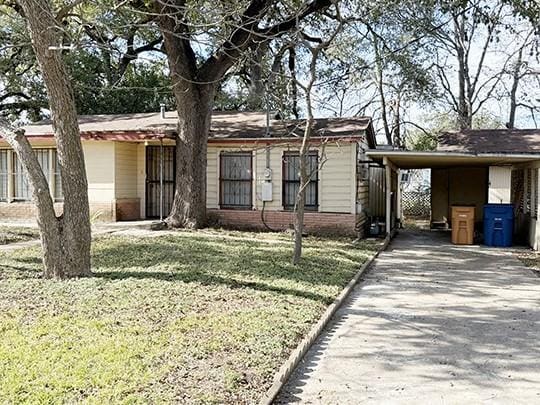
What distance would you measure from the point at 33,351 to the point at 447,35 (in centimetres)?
2750

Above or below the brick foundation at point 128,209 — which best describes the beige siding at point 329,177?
above

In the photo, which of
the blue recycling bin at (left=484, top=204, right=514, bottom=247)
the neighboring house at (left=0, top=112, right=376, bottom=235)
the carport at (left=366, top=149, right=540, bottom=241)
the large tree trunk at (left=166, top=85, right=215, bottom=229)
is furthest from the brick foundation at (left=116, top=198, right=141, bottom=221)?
the blue recycling bin at (left=484, top=204, right=514, bottom=247)

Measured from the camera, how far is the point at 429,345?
511 cm

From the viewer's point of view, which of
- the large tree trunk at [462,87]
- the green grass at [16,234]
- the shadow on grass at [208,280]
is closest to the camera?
the shadow on grass at [208,280]

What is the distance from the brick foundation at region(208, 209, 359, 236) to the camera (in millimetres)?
13898

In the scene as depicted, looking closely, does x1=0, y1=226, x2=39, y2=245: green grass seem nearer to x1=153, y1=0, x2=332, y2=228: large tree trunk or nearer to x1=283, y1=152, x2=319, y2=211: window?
x1=153, y1=0, x2=332, y2=228: large tree trunk

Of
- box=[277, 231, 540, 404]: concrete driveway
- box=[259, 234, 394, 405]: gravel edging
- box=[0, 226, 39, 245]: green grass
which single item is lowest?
box=[277, 231, 540, 404]: concrete driveway

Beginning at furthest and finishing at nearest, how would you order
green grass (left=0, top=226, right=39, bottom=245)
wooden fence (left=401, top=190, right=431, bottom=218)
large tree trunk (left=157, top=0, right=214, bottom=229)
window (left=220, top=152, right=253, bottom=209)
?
wooden fence (left=401, top=190, right=431, bottom=218) < window (left=220, top=152, right=253, bottom=209) < large tree trunk (left=157, top=0, right=214, bottom=229) < green grass (left=0, top=226, right=39, bottom=245)

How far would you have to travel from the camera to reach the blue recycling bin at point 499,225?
1330 centimetres

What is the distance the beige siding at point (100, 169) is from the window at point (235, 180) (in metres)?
3.16

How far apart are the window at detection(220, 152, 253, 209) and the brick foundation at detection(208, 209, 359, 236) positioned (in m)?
0.32

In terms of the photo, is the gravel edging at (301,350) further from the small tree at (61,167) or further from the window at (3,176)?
the window at (3,176)

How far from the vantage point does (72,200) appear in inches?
279

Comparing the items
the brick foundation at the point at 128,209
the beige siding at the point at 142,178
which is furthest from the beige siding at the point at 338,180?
the brick foundation at the point at 128,209
